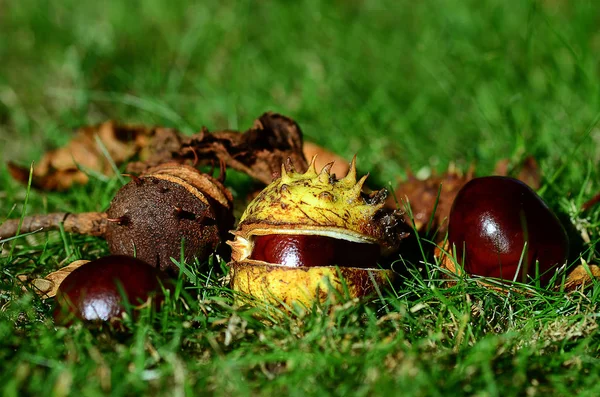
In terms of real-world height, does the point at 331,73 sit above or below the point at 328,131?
above

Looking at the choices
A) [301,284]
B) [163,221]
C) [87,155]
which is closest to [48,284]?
[163,221]

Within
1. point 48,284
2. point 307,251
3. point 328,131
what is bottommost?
point 48,284

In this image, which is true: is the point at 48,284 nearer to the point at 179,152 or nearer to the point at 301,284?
the point at 179,152

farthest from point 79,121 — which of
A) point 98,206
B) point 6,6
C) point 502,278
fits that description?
point 502,278

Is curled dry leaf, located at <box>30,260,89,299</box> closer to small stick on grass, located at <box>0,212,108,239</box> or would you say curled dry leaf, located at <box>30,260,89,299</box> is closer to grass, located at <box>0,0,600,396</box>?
grass, located at <box>0,0,600,396</box>

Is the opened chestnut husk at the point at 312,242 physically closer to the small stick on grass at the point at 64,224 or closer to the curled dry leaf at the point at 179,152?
the curled dry leaf at the point at 179,152

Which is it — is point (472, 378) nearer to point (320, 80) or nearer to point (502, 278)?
point (502, 278)
